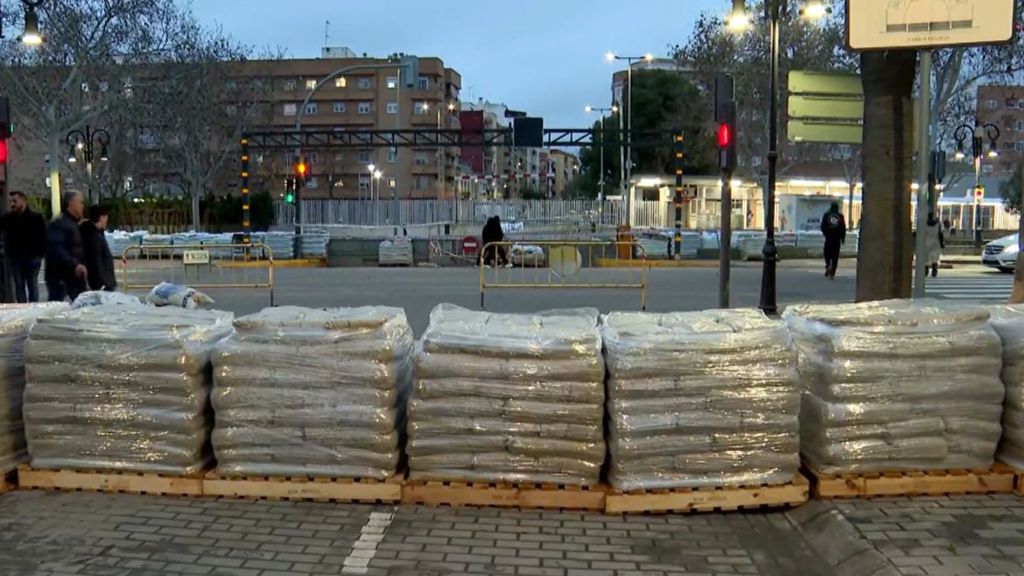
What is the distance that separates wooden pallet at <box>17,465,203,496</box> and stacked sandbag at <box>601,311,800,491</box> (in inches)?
102

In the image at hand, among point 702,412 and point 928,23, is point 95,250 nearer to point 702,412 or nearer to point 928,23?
point 702,412

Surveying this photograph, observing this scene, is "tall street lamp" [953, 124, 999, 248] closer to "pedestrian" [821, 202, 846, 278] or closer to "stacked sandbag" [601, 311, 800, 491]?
"pedestrian" [821, 202, 846, 278]

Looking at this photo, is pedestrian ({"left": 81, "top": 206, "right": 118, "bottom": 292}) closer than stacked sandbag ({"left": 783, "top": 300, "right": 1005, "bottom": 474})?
No

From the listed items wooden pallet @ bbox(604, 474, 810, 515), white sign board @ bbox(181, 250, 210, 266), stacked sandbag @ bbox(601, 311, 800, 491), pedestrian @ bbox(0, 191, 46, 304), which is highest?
pedestrian @ bbox(0, 191, 46, 304)

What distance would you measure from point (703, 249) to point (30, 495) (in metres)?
24.0

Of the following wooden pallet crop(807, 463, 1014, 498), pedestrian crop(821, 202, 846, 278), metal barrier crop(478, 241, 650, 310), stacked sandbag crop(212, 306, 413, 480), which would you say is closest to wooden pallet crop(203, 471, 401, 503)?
stacked sandbag crop(212, 306, 413, 480)

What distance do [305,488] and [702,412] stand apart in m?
2.39

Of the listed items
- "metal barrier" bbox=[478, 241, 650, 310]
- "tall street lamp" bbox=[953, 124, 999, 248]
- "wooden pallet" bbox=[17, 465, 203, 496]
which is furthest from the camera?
"tall street lamp" bbox=[953, 124, 999, 248]

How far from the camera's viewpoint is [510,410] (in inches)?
199

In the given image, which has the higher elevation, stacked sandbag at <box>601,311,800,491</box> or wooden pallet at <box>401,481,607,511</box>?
stacked sandbag at <box>601,311,800,491</box>

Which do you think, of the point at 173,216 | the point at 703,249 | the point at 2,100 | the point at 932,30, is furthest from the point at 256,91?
the point at 932,30

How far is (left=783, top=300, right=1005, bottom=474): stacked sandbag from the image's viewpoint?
5.13m

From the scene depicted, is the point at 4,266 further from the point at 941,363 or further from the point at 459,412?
the point at 941,363

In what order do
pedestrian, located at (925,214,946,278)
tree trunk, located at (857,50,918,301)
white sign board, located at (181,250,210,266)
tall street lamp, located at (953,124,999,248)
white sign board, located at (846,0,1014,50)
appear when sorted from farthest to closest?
tall street lamp, located at (953,124,999,248) < pedestrian, located at (925,214,946,278) < white sign board, located at (181,250,210,266) < tree trunk, located at (857,50,918,301) < white sign board, located at (846,0,1014,50)
